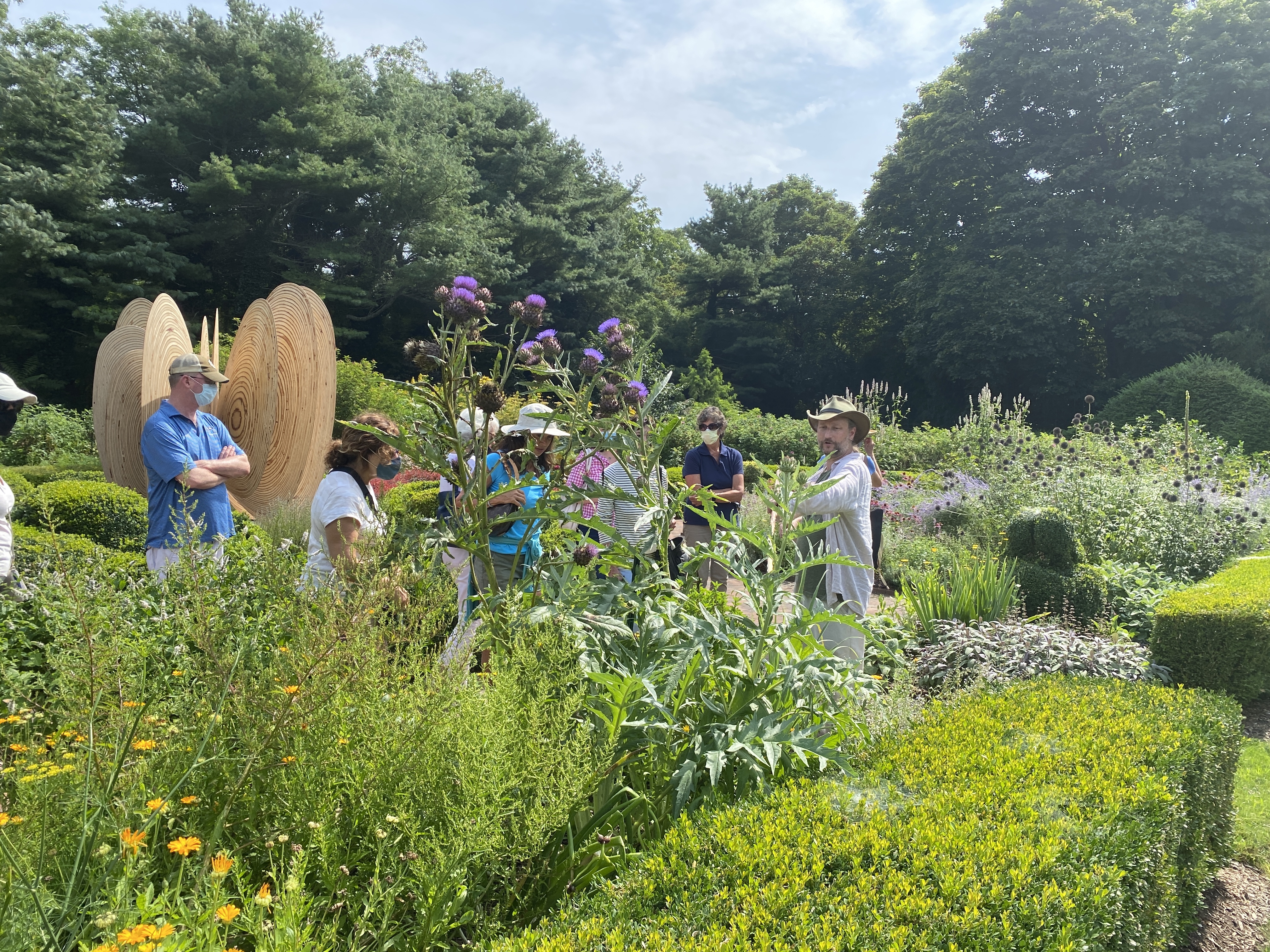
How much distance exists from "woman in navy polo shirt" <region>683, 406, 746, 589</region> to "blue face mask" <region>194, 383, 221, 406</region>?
3083 mm

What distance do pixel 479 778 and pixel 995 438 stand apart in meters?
10.6

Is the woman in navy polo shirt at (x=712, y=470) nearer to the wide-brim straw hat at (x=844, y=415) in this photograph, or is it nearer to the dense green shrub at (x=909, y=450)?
the wide-brim straw hat at (x=844, y=415)

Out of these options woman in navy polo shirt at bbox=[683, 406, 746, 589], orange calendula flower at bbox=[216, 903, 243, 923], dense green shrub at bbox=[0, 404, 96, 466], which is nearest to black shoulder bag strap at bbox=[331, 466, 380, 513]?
orange calendula flower at bbox=[216, 903, 243, 923]

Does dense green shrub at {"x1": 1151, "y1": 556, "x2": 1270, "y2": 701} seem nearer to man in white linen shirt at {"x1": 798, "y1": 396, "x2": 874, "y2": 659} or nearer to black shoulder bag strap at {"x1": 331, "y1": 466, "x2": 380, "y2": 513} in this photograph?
man in white linen shirt at {"x1": 798, "y1": 396, "x2": 874, "y2": 659}

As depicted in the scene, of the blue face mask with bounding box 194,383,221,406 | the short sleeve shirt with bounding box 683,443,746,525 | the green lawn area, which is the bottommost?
the green lawn area

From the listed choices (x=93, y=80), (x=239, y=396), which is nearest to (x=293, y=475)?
(x=239, y=396)

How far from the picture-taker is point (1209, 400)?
19.1 metres

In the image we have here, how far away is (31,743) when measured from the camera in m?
1.81

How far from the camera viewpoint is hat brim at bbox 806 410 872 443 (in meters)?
4.07

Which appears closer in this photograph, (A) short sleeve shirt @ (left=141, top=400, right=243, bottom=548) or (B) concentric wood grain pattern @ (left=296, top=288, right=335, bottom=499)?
(A) short sleeve shirt @ (left=141, top=400, right=243, bottom=548)

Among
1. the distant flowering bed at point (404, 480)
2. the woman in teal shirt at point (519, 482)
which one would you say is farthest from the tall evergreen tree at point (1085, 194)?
the woman in teal shirt at point (519, 482)

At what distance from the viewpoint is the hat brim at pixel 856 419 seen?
407cm

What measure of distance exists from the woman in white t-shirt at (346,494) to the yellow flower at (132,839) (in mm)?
1628

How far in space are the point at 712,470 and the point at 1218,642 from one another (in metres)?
3.36
